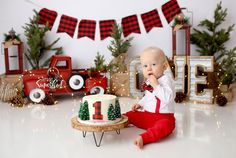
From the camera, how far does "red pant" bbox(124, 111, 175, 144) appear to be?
1.57 metres

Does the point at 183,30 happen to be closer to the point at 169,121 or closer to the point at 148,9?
the point at 148,9

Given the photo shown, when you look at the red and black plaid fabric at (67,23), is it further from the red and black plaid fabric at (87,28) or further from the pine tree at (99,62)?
the pine tree at (99,62)

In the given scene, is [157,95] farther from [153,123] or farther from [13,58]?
[13,58]

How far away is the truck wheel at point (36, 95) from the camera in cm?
249

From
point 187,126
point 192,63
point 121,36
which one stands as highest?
point 121,36

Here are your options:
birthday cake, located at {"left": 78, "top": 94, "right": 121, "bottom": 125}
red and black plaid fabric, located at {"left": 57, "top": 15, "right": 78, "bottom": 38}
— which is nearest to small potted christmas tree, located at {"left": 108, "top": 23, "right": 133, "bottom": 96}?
red and black plaid fabric, located at {"left": 57, "top": 15, "right": 78, "bottom": 38}

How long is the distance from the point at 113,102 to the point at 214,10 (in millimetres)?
1563

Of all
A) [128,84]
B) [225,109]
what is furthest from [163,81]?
[128,84]

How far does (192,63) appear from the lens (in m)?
2.43

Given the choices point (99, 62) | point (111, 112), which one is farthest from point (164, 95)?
point (99, 62)

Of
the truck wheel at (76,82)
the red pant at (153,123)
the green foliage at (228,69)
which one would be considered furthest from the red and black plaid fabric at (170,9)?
the red pant at (153,123)

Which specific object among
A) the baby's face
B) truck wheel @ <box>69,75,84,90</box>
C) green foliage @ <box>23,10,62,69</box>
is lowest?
truck wheel @ <box>69,75,84,90</box>

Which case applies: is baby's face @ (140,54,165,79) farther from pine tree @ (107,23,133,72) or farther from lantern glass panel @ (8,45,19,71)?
lantern glass panel @ (8,45,19,71)

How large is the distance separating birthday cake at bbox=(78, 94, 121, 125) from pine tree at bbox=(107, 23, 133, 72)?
1.14 metres
